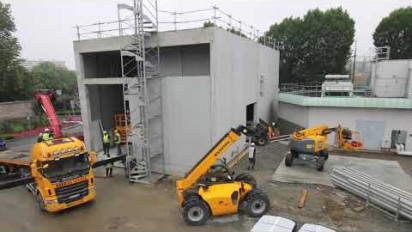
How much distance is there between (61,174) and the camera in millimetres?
9484

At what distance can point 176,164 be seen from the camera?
1344 centimetres

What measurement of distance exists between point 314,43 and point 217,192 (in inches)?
984

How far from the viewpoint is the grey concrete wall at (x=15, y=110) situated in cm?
2975

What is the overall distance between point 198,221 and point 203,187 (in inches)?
44.6

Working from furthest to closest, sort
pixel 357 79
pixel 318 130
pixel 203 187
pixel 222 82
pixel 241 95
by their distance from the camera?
pixel 357 79
pixel 241 95
pixel 318 130
pixel 222 82
pixel 203 187

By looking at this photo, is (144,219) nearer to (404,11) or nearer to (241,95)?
(241,95)

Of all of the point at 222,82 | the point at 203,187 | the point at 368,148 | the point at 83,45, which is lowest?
the point at 368,148

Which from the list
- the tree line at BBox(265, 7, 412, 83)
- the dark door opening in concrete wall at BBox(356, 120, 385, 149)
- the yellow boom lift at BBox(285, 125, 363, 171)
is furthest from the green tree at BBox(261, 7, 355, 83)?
the yellow boom lift at BBox(285, 125, 363, 171)

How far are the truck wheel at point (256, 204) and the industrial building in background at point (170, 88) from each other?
13.3 ft

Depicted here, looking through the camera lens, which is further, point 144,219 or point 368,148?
point 368,148

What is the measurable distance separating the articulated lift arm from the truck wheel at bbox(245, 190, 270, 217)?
1826 millimetres

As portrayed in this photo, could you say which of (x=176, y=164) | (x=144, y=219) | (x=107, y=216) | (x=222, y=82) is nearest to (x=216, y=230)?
(x=144, y=219)

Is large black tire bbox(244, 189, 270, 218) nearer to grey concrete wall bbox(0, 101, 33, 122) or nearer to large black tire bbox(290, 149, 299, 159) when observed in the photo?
large black tire bbox(290, 149, 299, 159)

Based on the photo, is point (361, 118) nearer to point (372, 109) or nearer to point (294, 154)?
point (372, 109)
